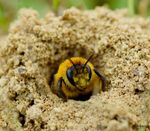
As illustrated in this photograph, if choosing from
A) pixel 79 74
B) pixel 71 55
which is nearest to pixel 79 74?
pixel 79 74

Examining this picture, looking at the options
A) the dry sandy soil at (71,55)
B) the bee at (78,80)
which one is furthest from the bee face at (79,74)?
the dry sandy soil at (71,55)

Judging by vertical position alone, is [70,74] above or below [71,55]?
below

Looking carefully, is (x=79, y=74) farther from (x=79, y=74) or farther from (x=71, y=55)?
(x=71, y=55)

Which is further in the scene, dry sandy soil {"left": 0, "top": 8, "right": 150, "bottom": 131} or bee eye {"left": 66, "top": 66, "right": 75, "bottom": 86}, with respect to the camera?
bee eye {"left": 66, "top": 66, "right": 75, "bottom": 86}

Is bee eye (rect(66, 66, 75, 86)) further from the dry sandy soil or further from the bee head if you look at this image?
the dry sandy soil

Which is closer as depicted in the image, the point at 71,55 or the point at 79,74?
the point at 79,74

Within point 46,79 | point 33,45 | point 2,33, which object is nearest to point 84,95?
point 46,79

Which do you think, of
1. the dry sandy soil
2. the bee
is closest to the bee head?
the bee
